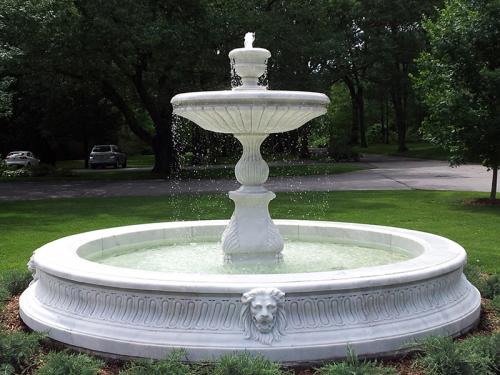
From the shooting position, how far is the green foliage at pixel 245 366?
459 centimetres

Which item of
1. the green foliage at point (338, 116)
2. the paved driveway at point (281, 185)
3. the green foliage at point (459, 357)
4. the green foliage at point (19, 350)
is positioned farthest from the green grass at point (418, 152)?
the green foliage at point (19, 350)

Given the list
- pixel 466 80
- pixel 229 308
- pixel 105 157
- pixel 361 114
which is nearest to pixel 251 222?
pixel 229 308

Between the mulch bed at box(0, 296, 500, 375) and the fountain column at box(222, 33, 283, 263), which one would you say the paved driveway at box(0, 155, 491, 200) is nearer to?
the fountain column at box(222, 33, 283, 263)

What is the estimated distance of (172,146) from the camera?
29.7 m

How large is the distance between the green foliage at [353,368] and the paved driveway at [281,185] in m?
17.3

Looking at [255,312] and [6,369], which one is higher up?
[255,312]

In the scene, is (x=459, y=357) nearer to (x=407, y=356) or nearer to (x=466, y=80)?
(x=407, y=356)

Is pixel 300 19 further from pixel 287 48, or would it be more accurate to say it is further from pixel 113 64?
pixel 113 64

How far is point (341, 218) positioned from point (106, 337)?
33.7 ft

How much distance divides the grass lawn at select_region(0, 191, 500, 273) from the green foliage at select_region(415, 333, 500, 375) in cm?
465

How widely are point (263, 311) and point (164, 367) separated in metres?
0.93

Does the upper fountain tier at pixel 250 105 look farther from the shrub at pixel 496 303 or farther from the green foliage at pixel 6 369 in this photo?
the green foliage at pixel 6 369

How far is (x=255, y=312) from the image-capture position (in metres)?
5.12

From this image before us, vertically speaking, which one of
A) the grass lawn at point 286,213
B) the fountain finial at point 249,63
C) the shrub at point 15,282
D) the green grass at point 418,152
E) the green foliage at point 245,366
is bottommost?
the green grass at point 418,152
